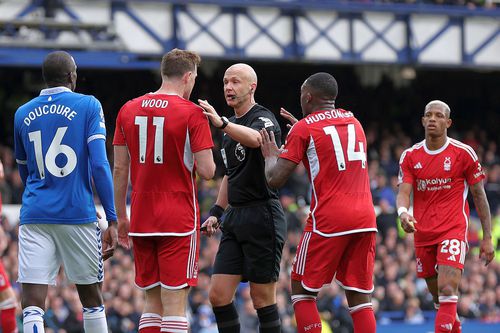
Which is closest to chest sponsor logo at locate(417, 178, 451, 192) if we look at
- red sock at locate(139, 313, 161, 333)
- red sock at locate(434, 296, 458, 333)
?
red sock at locate(434, 296, 458, 333)

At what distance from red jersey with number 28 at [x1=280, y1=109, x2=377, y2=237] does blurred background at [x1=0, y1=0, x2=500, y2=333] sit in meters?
7.74

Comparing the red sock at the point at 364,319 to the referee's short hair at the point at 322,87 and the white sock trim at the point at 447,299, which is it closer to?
the white sock trim at the point at 447,299

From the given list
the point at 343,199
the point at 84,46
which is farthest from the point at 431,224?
the point at 84,46

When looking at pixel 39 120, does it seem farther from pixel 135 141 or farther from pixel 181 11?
pixel 181 11

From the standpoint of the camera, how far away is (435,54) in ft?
87.1

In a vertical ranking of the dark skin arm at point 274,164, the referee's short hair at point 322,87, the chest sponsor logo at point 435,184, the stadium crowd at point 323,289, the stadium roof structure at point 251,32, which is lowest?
the stadium crowd at point 323,289

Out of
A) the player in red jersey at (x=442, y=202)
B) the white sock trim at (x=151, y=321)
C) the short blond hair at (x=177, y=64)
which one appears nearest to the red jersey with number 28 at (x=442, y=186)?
the player in red jersey at (x=442, y=202)

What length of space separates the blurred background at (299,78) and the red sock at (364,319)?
7564 mm

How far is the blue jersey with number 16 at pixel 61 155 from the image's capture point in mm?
8375

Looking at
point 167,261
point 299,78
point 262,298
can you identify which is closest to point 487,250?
point 262,298

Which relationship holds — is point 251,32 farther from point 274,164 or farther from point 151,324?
point 151,324

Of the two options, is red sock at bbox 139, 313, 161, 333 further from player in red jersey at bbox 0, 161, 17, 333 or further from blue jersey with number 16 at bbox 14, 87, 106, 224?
player in red jersey at bbox 0, 161, 17, 333

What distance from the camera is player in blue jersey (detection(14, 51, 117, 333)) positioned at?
27.4ft

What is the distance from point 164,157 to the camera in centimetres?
844
